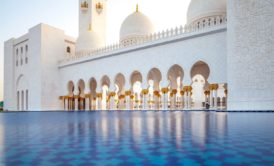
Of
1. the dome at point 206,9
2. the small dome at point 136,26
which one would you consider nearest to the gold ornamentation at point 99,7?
the small dome at point 136,26

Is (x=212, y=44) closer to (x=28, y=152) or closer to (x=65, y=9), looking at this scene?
(x=65, y=9)

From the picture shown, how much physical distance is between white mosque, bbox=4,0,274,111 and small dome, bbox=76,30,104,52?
67 mm

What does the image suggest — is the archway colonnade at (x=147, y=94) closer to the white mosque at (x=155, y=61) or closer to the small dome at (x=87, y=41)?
Result: the white mosque at (x=155, y=61)

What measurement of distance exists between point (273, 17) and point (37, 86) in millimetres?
13426

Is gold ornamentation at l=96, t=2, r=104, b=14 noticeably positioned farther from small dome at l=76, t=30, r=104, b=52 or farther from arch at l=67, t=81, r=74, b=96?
arch at l=67, t=81, r=74, b=96

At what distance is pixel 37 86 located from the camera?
609 inches

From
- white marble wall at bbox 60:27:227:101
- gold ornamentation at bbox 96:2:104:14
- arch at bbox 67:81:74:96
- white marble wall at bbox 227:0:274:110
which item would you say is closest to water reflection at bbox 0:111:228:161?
white marble wall at bbox 227:0:274:110

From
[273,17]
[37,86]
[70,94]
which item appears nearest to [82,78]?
[70,94]

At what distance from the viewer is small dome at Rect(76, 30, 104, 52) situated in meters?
16.1

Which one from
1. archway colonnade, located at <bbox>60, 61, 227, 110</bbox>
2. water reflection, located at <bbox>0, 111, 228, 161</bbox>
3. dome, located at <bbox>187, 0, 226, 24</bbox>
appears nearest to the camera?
water reflection, located at <bbox>0, 111, 228, 161</bbox>

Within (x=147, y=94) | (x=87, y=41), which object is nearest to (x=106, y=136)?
(x=147, y=94)

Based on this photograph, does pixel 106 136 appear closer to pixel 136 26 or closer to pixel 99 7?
pixel 136 26

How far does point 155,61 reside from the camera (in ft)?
35.5

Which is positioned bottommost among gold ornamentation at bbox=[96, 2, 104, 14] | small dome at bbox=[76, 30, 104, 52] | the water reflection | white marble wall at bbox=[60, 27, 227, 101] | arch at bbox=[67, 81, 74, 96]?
the water reflection
